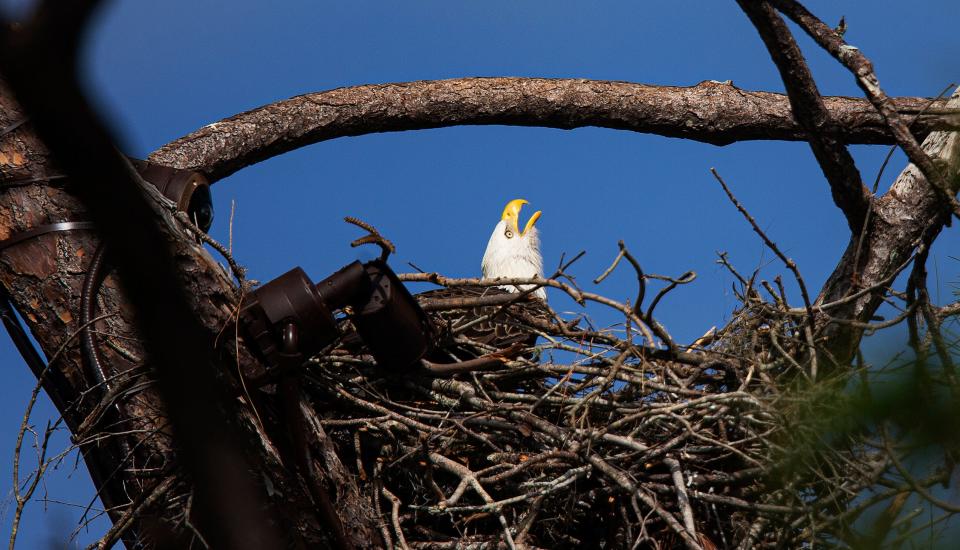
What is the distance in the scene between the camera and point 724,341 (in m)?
4.69

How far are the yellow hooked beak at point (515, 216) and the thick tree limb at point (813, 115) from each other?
11.7 ft

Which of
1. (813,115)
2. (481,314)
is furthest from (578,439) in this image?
(813,115)

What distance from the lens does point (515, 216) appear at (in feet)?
26.3

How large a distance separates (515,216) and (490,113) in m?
1.86

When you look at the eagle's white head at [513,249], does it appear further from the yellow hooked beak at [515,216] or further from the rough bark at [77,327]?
the rough bark at [77,327]

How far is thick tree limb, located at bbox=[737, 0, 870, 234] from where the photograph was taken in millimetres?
4008

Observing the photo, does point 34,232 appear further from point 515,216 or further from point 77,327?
point 515,216

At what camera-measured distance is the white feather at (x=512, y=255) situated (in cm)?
761

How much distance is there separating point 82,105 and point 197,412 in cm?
41

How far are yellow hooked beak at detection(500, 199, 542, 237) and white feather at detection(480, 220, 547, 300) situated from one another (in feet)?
0.12

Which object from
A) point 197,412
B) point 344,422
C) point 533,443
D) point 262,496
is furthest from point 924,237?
point 197,412

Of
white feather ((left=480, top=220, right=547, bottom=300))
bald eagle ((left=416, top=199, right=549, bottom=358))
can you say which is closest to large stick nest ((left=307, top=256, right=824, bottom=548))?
bald eagle ((left=416, top=199, right=549, bottom=358))

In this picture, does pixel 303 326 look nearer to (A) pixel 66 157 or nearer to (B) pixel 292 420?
(B) pixel 292 420

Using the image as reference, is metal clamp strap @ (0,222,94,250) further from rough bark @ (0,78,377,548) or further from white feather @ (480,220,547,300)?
white feather @ (480,220,547,300)
